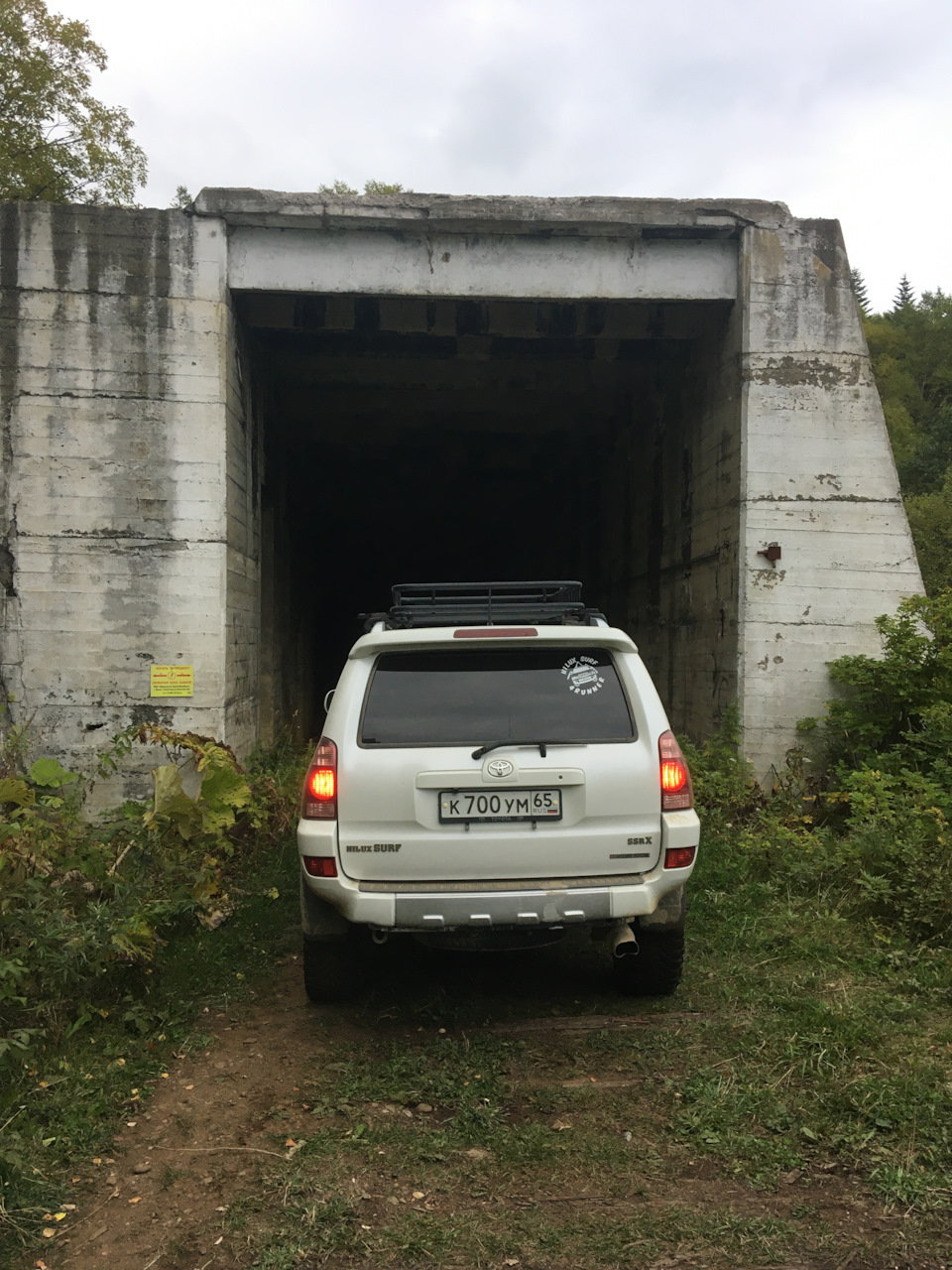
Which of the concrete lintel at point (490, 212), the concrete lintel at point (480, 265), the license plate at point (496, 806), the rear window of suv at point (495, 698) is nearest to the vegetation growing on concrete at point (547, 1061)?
the license plate at point (496, 806)

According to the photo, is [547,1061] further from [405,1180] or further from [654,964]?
[405,1180]

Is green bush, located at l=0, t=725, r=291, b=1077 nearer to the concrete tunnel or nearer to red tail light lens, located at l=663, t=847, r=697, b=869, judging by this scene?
the concrete tunnel

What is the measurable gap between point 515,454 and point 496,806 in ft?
40.0

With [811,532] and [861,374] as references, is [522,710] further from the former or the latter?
[861,374]

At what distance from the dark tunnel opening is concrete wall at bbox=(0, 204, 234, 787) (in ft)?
3.77

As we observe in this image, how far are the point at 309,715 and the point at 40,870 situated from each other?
480 inches

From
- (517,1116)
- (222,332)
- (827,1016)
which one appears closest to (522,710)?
(517,1116)

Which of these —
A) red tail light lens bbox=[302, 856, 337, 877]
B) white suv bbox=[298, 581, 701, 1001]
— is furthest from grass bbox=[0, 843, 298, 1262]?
red tail light lens bbox=[302, 856, 337, 877]

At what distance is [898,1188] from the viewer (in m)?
2.72

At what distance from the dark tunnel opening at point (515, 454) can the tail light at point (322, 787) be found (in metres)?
5.05

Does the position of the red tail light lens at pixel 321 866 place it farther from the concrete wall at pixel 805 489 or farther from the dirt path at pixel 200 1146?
the concrete wall at pixel 805 489

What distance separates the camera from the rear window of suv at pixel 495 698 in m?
3.74

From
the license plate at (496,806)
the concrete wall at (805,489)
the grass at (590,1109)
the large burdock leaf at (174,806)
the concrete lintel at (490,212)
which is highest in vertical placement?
the concrete lintel at (490,212)

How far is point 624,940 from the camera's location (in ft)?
12.5
